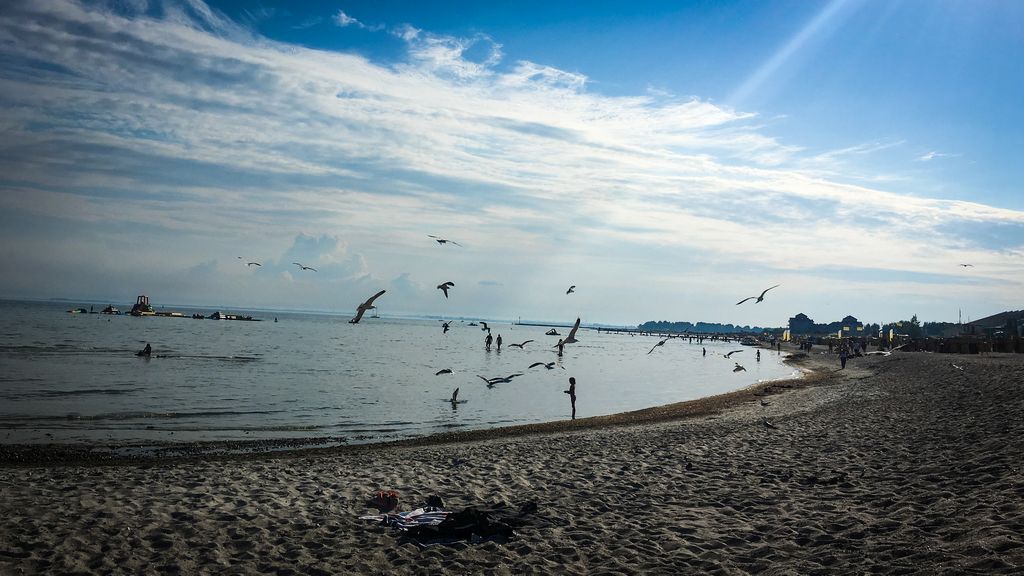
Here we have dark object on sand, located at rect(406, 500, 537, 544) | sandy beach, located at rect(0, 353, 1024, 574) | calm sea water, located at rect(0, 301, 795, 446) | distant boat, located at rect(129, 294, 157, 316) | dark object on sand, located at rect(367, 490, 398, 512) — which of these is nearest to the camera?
sandy beach, located at rect(0, 353, 1024, 574)

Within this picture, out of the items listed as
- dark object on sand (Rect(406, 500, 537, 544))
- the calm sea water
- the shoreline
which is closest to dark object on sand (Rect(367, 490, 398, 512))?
dark object on sand (Rect(406, 500, 537, 544))

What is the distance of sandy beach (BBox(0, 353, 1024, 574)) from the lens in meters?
7.09

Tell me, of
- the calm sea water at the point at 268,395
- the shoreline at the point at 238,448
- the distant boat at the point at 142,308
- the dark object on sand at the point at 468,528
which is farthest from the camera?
the distant boat at the point at 142,308

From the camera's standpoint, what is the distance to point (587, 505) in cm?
983

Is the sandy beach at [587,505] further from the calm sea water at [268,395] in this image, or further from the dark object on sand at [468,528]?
the calm sea water at [268,395]

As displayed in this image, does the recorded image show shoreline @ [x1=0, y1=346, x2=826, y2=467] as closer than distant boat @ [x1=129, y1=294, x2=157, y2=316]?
Yes

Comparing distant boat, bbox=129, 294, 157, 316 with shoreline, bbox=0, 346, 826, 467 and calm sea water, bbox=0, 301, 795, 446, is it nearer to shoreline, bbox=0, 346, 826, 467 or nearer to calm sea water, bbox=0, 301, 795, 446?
calm sea water, bbox=0, 301, 795, 446

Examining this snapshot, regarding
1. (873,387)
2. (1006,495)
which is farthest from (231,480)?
(873,387)

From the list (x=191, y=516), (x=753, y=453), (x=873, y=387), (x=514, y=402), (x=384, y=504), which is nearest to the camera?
(x=191, y=516)

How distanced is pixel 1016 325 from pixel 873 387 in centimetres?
4437

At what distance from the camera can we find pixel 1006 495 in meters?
7.60

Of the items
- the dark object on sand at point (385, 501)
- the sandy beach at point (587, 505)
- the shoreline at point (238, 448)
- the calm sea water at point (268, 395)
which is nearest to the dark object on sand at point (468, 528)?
the sandy beach at point (587, 505)

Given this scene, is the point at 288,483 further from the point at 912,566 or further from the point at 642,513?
the point at 912,566

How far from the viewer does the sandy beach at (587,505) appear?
709 cm
